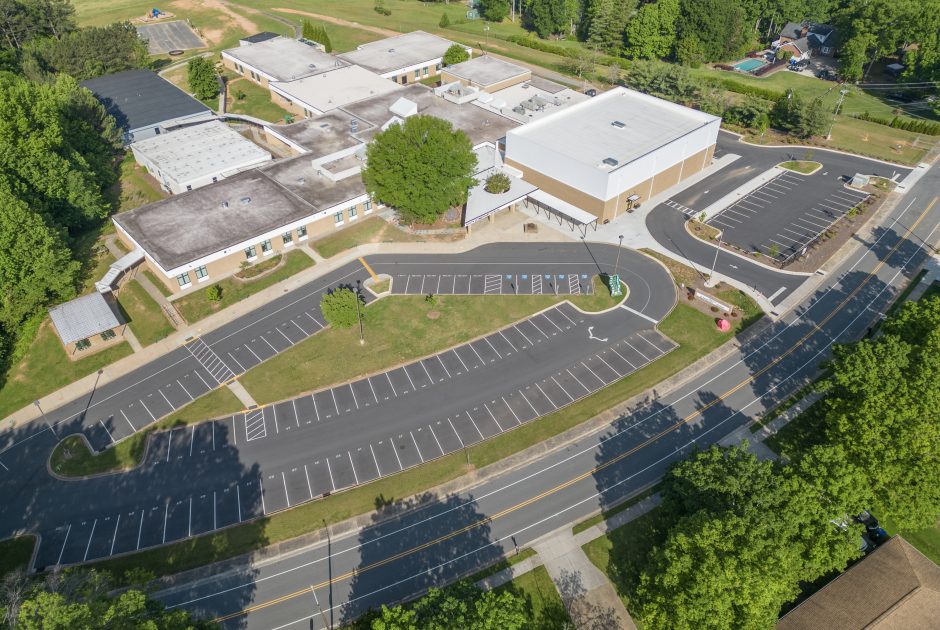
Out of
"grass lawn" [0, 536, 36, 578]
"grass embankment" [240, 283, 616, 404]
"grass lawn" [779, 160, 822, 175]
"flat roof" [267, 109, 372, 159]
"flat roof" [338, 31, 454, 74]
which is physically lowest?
"grass lawn" [0, 536, 36, 578]

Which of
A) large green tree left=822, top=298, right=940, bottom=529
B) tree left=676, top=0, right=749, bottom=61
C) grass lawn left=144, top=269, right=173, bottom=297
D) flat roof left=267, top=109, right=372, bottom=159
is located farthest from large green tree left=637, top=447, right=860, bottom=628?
tree left=676, top=0, right=749, bottom=61

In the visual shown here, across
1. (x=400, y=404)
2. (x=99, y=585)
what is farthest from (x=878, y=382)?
(x=99, y=585)

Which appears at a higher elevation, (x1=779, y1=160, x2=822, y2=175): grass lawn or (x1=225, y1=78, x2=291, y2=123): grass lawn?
(x1=225, y1=78, x2=291, y2=123): grass lawn

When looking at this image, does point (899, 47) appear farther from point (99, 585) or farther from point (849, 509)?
point (99, 585)

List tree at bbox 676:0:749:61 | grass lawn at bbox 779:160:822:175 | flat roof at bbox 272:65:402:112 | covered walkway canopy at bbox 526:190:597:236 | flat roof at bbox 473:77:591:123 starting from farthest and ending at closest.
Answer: tree at bbox 676:0:749:61 < flat roof at bbox 272:65:402:112 < flat roof at bbox 473:77:591:123 < grass lawn at bbox 779:160:822:175 < covered walkway canopy at bbox 526:190:597:236

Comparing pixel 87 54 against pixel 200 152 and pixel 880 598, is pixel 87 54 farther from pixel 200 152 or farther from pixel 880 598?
pixel 880 598

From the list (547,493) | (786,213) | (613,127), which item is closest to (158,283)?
(547,493)

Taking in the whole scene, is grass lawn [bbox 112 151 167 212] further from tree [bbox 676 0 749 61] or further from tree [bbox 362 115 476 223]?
tree [bbox 676 0 749 61]
